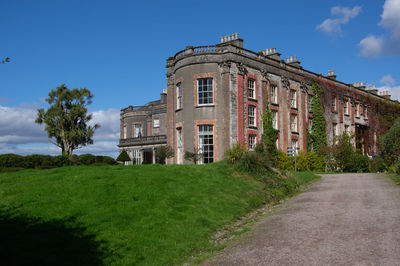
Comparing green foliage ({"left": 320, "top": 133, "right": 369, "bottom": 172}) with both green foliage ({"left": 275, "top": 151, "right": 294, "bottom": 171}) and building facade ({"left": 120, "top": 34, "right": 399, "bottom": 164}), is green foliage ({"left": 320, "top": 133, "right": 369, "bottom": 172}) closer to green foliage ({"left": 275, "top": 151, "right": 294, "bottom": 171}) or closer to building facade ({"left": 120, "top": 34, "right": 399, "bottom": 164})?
Answer: building facade ({"left": 120, "top": 34, "right": 399, "bottom": 164})

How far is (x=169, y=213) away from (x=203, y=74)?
1843cm

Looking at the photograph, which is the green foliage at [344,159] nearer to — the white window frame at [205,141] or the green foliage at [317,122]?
the green foliage at [317,122]

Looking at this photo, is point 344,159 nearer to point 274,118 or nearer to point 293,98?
point 293,98

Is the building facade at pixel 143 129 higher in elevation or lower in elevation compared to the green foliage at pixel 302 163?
higher

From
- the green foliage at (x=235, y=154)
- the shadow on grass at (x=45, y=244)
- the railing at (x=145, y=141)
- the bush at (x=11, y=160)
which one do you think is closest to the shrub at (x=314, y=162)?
the green foliage at (x=235, y=154)

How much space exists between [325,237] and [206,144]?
1884 cm

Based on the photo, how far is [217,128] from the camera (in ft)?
86.9

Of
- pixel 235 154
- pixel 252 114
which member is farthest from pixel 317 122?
pixel 235 154

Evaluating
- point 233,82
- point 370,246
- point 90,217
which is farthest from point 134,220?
point 233,82

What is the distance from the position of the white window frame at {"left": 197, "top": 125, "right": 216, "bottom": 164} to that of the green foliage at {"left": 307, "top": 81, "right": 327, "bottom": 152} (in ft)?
43.9

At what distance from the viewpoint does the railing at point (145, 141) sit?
4300 cm

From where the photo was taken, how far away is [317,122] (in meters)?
36.1

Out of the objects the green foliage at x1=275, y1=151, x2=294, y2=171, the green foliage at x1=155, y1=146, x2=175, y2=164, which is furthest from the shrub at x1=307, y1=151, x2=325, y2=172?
the green foliage at x1=155, y1=146, x2=175, y2=164

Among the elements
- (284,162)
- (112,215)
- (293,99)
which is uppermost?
(293,99)
